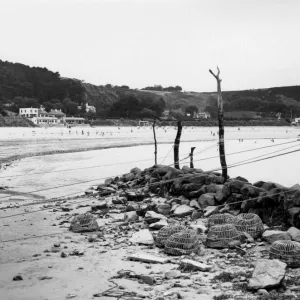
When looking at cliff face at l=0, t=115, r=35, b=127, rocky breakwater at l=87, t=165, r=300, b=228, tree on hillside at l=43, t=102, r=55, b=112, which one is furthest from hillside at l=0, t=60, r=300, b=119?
→ rocky breakwater at l=87, t=165, r=300, b=228

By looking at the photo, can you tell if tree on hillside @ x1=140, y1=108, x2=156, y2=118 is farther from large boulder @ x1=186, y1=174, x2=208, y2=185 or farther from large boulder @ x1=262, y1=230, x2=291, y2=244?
large boulder @ x1=262, y1=230, x2=291, y2=244

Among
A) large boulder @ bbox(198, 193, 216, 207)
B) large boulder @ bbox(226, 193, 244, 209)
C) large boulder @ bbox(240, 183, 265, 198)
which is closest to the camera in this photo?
large boulder @ bbox(240, 183, 265, 198)

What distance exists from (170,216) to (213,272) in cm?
451

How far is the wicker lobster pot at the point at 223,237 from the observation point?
28.9 ft

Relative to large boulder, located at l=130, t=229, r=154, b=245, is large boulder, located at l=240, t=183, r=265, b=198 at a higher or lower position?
higher

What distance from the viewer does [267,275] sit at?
671cm

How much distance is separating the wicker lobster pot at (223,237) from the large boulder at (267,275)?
1.84 m

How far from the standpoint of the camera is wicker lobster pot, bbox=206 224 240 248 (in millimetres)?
8812

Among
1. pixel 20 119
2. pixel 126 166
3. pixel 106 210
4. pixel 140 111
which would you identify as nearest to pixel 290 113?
pixel 140 111

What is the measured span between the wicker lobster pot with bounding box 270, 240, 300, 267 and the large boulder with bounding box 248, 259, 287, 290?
640mm

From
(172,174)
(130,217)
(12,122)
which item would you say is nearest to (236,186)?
(130,217)

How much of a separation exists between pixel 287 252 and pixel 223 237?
4.88 ft

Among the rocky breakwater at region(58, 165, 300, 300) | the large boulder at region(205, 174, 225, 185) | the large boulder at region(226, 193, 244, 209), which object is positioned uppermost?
the large boulder at region(205, 174, 225, 185)

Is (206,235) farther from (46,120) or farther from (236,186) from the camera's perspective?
(46,120)
